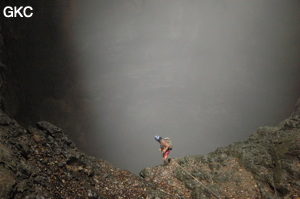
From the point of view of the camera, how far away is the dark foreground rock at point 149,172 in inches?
239

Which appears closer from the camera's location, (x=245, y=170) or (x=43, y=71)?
(x=245, y=170)

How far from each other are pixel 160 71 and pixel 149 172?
1719 cm

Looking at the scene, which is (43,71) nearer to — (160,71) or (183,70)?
(160,71)

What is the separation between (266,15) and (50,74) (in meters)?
22.4

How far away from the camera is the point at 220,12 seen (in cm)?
2197

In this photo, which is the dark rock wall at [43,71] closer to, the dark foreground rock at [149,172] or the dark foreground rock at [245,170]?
the dark foreground rock at [149,172]

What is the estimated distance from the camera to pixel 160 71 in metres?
25.4

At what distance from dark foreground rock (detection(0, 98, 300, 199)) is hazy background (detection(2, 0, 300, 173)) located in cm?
1232

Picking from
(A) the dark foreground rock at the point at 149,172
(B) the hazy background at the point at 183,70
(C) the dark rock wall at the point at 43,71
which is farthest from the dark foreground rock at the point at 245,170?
(B) the hazy background at the point at 183,70

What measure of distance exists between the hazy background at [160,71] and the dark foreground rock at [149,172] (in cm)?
1232

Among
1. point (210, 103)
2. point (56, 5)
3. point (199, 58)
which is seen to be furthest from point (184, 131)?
point (56, 5)

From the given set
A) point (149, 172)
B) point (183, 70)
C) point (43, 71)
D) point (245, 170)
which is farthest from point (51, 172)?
point (183, 70)

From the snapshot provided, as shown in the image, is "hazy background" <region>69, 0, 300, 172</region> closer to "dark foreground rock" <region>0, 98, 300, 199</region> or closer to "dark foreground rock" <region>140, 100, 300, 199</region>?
"dark foreground rock" <region>0, 98, 300, 199</region>

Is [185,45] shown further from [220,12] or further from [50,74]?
[50,74]
